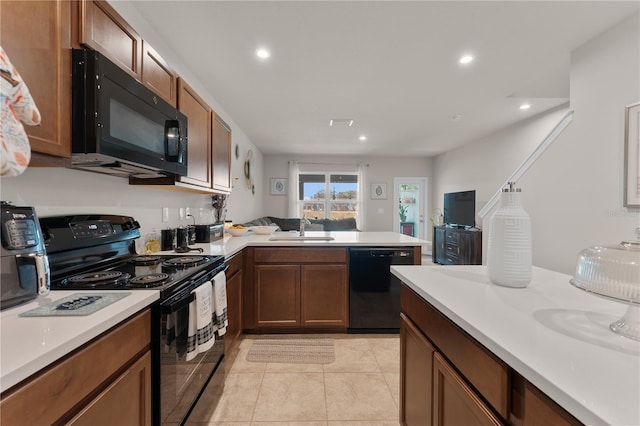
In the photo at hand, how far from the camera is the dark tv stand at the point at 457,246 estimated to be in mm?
4935

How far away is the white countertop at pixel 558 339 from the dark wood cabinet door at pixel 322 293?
1.50 meters

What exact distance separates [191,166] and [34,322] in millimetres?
1349

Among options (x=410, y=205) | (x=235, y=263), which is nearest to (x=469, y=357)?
(x=235, y=263)

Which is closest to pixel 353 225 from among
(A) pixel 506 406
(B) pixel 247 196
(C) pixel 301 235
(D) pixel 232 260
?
(B) pixel 247 196

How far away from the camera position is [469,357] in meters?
0.79

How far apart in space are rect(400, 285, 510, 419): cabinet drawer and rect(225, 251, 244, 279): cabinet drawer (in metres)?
1.41

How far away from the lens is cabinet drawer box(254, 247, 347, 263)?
8.46 feet

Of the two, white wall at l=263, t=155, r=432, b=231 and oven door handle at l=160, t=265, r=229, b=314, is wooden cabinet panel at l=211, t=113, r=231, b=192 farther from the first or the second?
white wall at l=263, t=155, r=432, b=231

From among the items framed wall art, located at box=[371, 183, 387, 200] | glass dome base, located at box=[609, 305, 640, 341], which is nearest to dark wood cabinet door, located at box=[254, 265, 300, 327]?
glass dome base, located at box=[609, 305, 640, 341]

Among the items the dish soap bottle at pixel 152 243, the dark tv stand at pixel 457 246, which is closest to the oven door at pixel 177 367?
the dish soap bottle at pixel 152 243

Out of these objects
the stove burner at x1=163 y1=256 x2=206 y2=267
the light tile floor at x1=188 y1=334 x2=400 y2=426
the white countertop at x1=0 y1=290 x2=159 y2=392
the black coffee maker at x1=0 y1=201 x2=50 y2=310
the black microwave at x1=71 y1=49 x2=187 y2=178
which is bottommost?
the light tile floor at x1=188 y1=334 x2=400 y2=426

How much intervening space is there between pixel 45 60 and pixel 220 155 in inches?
65.5

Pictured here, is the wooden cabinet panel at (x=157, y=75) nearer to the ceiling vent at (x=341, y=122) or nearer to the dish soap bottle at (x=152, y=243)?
the dish soap bottle at (x=152, y=243)

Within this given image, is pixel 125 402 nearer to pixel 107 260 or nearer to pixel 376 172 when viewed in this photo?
pixel 107 260
